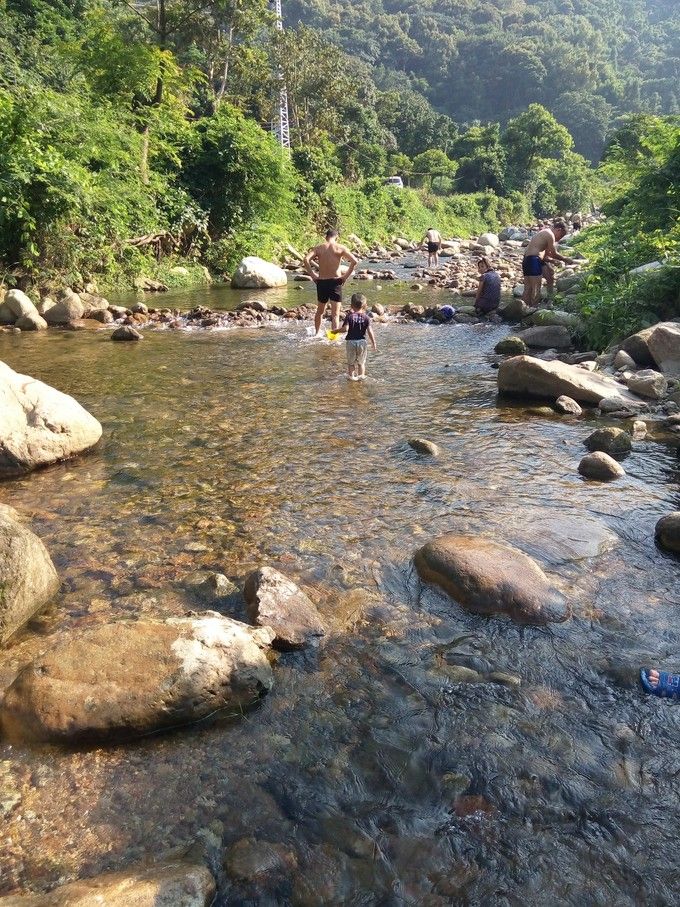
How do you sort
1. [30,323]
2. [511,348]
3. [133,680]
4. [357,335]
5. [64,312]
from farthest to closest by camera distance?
1. [64,312]
2. [30,323]
3. [511,348]
4. [357,335]
5. [133,680]

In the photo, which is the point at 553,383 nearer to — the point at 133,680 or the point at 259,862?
the point at 133,680

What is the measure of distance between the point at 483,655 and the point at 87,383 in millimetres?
6756

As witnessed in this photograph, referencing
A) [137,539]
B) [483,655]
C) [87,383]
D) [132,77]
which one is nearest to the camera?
[483,655]

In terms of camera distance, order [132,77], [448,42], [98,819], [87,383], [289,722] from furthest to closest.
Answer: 1. [448,42]
2. [132,77]
3. [87,383]
4. [289,722]
5. [98,819]

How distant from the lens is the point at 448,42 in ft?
372

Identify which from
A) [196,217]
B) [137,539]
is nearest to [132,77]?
[196,217]

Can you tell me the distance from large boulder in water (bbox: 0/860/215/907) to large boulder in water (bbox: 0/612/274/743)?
0.67 m

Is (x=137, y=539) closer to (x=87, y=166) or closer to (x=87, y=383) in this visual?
(x=87, y=383)

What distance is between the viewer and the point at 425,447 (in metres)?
6.06

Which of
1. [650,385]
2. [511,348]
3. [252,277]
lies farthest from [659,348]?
[252,277]

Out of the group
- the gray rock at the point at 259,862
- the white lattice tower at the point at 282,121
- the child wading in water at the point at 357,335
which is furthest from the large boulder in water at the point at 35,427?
the white lattice tower at the point at 282,121

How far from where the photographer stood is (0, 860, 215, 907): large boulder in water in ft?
6.31

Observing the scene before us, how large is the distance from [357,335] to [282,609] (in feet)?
18.6

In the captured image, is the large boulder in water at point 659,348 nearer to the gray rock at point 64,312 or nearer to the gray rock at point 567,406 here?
the gray rock at point 567,406
